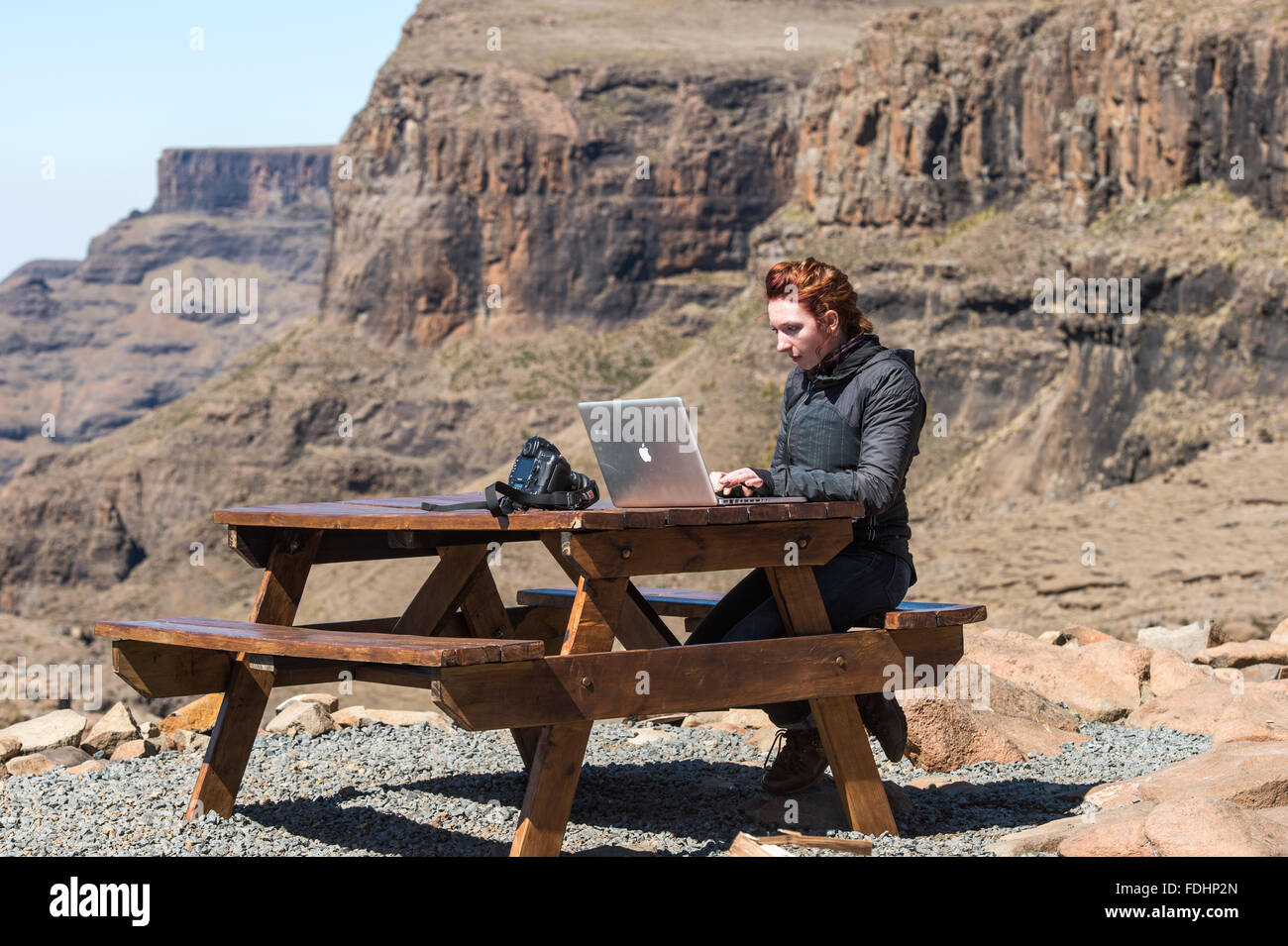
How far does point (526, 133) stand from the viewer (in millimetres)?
113188

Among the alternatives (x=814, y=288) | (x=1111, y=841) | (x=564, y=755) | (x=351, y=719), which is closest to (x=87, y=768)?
(x=351, y=719)

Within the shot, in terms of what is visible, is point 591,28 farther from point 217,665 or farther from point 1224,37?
point 217,665

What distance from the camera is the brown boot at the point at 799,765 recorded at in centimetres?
642

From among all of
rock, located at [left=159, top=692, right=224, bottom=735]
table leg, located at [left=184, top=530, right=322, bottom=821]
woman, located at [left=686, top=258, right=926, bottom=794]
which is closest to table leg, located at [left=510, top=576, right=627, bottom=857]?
woman, located at [left=686, top=258, right=926, bottom=794]

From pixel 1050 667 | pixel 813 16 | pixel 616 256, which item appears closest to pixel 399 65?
pixel 616 256

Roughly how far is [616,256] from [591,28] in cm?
2622

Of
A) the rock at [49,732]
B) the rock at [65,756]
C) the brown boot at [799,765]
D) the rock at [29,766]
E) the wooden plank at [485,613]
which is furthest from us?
the rock at [49,732]

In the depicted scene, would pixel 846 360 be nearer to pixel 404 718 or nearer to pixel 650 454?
pixel 650 454

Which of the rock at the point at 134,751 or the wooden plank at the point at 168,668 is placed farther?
the rock at the point at 134,751

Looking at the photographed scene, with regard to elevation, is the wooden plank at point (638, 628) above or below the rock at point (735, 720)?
above

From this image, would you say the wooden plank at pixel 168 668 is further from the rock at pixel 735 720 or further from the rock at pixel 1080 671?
the rock at pixel 1080 671

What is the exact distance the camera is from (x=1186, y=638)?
1127 cm

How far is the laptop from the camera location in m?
5.42

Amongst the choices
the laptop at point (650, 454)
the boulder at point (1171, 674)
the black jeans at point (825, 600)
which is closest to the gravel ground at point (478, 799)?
the black jeans at point (825, 600)
